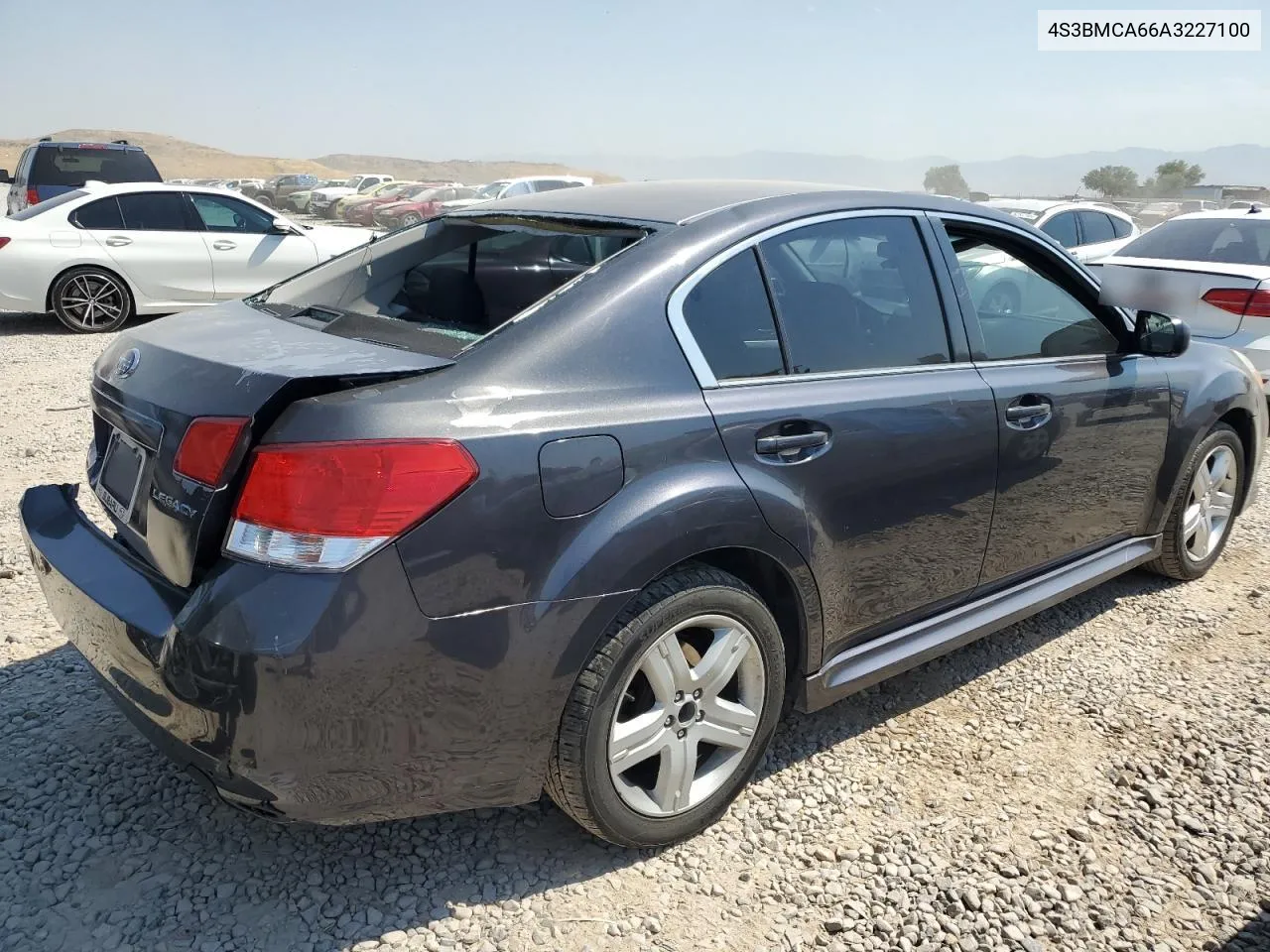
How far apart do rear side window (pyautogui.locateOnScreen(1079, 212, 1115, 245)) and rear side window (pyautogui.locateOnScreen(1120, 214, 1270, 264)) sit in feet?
9.02

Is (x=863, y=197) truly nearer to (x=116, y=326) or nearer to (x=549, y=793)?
(x=549, y=793)

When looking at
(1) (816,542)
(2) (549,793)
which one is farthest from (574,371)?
(2) (549,793)

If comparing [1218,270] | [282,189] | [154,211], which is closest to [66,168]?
[154,211]

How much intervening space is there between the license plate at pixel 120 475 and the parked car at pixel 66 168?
12739mm

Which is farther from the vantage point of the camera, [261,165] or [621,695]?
[261,165]

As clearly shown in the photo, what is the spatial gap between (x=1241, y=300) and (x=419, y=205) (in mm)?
24219

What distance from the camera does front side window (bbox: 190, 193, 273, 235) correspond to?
10117 millimetres

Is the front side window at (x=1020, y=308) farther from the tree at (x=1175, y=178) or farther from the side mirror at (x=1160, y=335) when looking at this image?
the tree at (x=1175, y=178)

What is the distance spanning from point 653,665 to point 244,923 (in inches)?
43.7

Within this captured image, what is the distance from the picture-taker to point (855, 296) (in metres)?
2.86

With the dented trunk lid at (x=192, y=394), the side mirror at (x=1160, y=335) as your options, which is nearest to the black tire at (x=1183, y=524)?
the side mirror at (x=1160, y=335)

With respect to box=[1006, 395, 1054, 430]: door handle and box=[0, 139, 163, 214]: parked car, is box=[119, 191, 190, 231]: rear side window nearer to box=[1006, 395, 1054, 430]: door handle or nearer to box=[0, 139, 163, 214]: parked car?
box=[0, 139, 163, 214]: parked car

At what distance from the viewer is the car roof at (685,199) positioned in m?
2.76

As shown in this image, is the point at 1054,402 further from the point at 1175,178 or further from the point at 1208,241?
the point at 1175,178
